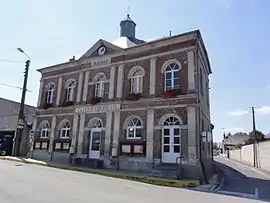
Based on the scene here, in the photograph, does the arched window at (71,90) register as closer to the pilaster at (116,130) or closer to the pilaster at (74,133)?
the pilaster at (74,133)

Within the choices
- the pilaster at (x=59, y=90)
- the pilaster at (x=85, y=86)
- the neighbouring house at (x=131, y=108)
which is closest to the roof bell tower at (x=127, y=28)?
the neighbouring house at (x=131, y=108)

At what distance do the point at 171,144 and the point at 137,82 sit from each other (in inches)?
183

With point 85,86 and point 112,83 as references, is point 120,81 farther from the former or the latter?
point 85,86

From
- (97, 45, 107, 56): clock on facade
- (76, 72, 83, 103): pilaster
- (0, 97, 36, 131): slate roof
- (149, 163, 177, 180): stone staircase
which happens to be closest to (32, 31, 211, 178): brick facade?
(76, 72, 83, 103): pilaster

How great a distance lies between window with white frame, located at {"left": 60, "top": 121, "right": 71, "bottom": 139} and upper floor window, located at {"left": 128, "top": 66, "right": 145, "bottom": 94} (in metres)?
6.03

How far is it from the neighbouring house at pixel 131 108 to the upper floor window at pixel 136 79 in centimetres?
6

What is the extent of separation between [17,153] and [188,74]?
54.1 feet

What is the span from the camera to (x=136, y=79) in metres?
15.8

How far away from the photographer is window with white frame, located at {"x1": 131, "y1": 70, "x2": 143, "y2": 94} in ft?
50.8

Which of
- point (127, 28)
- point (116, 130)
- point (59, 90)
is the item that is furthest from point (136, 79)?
point (127, 28)

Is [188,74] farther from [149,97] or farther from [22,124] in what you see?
[22,124]

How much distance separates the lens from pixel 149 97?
14.6m

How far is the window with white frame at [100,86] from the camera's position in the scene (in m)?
17.3

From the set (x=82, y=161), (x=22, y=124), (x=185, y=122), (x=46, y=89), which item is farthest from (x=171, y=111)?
(x=22, y=124)
